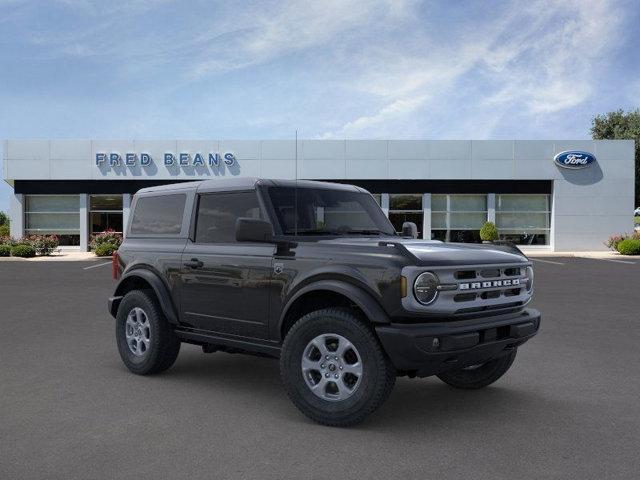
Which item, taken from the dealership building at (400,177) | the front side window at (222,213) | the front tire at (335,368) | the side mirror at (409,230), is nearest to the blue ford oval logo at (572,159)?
the dealership building at (400,177)

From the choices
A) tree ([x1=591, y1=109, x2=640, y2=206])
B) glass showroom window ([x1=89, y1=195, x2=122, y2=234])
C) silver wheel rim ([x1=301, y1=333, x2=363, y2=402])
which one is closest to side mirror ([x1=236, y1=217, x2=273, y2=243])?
silver wheel rim ([x1=301, y1=333, x2=363, y2=402])

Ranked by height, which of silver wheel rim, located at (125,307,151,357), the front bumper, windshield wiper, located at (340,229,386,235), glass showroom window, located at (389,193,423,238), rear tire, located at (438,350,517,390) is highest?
glass showroom window, located at (389,193,423,238)

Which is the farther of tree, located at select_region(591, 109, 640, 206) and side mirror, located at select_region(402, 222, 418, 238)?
tree, located at select_region(591, 109, 640, 206)

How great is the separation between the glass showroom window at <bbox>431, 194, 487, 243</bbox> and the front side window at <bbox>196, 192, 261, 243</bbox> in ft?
104

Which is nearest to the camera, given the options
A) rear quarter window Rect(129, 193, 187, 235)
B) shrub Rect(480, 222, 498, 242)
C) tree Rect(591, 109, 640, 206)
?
rear quarter window Rect(129, 193, 187, 235)

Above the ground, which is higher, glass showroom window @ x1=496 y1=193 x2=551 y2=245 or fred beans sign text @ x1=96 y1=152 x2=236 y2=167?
fred beans sign text @ x1=96 y1=152 x2=236 y2=167

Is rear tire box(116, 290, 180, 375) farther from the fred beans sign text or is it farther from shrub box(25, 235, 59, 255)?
the fred beans sign text

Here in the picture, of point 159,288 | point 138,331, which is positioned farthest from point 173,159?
point 159,288

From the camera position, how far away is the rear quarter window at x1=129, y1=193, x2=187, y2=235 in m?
6.30

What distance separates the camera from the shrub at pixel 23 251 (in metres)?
Result: 30.5

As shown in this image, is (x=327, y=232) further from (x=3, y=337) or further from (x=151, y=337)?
(x=3, y=337)

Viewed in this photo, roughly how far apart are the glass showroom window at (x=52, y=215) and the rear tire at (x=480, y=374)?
34.6m

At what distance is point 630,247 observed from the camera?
3172 cm

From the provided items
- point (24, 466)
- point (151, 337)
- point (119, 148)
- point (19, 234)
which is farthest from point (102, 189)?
point (24, 466)
